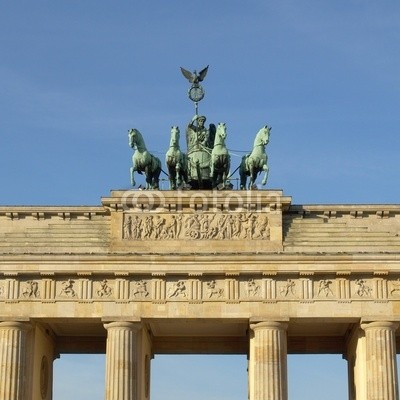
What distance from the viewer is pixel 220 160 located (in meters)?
54.2

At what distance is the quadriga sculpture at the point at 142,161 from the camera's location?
54.5 meters

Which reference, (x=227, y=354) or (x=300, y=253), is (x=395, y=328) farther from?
(x=227, y=354)

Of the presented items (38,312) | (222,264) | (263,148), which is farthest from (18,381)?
(263,148)

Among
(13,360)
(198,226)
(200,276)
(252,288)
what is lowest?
(13,360)

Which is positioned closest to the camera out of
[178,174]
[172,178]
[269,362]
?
[269,362]

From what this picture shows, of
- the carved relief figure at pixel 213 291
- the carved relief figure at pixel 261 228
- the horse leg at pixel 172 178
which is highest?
the horse leg at pixel 172 178

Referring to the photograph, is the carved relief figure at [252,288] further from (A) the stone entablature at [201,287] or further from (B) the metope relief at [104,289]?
(B) the metope relief at [104,289]

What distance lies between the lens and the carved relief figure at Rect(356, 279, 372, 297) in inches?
2040

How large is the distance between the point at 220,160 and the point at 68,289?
856 cm

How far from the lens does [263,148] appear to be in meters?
54.7

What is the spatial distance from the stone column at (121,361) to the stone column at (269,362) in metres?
4.86

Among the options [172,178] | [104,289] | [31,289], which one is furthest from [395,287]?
[31,289]

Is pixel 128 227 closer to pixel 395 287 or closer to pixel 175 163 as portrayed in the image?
pixel 175 163

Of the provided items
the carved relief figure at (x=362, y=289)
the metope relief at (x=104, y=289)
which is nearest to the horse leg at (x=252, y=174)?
the carved relief figure at (x=362, y=289)
